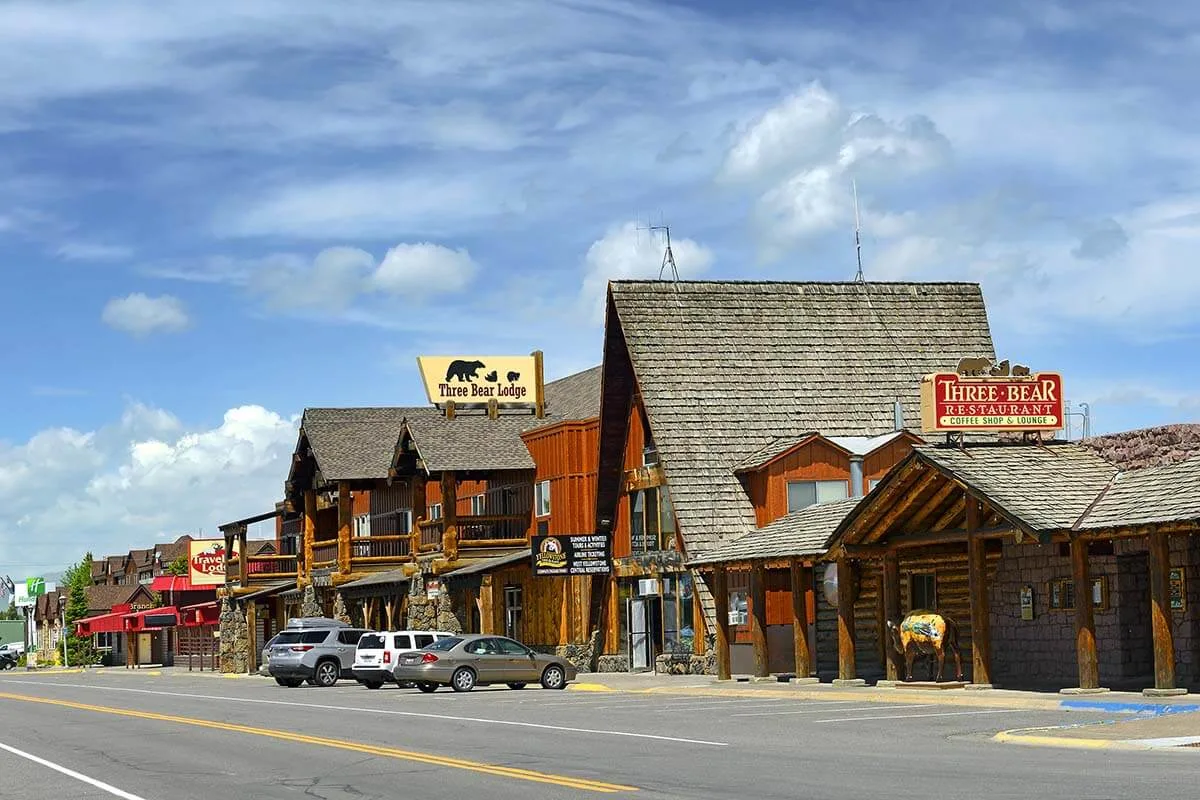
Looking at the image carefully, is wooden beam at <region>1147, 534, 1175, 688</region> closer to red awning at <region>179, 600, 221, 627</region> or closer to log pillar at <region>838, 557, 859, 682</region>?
log pillar at <region>838, 557, 859, 682</region>

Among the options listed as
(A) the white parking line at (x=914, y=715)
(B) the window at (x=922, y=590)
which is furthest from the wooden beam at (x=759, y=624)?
(A) the white parking line at (x=914, y=715)

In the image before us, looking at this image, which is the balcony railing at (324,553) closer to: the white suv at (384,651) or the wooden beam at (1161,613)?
the white suv at (384,651)

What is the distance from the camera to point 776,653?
42.0 m

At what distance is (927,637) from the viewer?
32.2 metres

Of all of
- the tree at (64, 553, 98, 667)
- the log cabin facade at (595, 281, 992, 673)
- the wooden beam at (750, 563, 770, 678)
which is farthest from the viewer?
the tree at (64, 553, 98, 667)

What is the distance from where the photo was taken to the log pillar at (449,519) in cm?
5762

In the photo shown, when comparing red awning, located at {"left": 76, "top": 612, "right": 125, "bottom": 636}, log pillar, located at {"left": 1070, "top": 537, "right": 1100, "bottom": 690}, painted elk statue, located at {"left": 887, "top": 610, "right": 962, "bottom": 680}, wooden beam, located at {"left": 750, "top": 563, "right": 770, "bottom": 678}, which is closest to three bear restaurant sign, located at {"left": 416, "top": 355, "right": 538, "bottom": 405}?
wooden beam, located at {"left": 750, "top": 563, "right": 770, "bottom": 678}

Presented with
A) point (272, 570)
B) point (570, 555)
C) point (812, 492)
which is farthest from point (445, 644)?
point (272, 570)

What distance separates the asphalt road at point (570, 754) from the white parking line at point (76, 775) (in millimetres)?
58

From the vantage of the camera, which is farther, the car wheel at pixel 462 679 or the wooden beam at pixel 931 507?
the car wheel at pixel 462 679

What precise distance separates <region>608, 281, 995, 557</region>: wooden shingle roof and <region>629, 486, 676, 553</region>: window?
6.34 feet

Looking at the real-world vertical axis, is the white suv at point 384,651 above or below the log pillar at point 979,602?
below

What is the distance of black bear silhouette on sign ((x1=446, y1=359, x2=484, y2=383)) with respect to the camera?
62469 mm

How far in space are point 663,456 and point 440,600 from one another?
1323 cm
